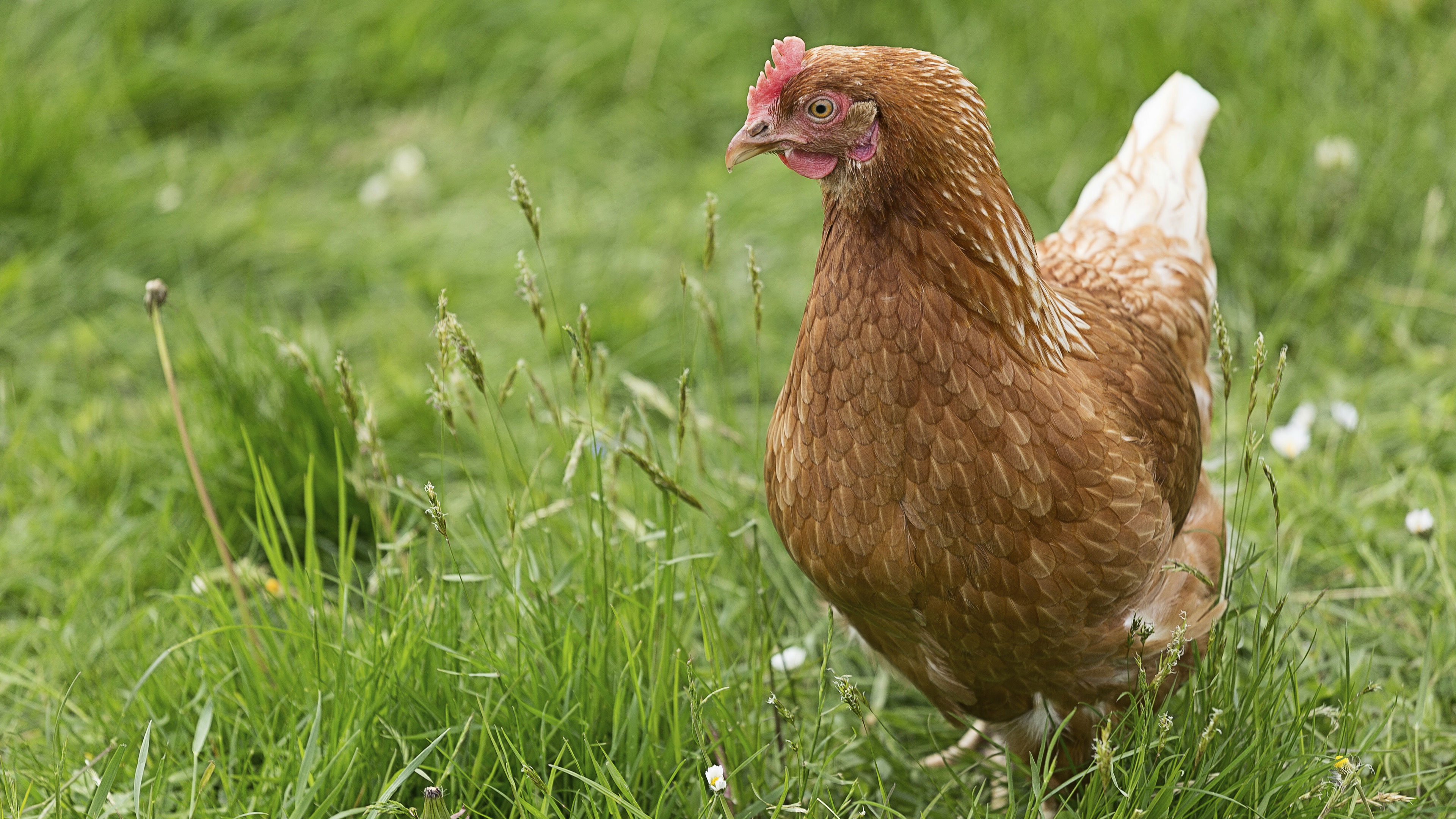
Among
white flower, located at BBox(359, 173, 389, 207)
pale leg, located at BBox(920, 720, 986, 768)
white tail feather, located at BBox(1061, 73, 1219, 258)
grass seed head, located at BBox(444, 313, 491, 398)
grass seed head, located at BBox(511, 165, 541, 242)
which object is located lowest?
pale leg, located at BBox(920, 720, 986, 768)

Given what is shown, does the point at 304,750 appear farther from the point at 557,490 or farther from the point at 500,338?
the point at 500,338

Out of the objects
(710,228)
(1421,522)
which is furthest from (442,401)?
(1421,522)

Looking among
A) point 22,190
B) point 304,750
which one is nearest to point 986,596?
point 304,750

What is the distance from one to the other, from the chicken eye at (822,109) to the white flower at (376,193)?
3.00 m

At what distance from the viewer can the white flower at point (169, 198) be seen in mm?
4352

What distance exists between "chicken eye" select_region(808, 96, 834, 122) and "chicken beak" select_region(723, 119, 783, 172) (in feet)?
0.23

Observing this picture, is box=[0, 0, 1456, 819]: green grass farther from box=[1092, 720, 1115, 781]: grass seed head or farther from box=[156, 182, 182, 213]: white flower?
box=[1092, 720, 1115, 781]: grass seed head

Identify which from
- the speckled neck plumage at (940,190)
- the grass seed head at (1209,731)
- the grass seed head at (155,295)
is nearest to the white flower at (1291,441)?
the grass seed head at (1209,731)

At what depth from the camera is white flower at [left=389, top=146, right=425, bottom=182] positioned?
4.55 m

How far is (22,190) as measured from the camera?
4176mm

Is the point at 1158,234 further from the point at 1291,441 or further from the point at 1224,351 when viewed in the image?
the point at 1224,351

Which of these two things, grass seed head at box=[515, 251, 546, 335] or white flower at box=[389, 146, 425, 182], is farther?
white flower at box=[389, 146, 425, 182]

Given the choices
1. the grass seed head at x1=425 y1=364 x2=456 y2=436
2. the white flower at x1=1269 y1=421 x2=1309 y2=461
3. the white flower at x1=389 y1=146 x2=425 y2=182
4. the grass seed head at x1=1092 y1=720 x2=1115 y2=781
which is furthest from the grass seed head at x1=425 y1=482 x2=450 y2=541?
the white flower at x1=389 y1=146 x2=425 y2=182

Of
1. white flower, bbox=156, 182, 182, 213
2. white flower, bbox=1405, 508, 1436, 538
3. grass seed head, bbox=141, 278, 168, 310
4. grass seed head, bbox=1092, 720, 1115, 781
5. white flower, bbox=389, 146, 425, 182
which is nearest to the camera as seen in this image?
grass seed head, bbox=1092, 720, 1115, 781
